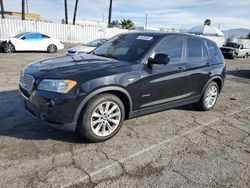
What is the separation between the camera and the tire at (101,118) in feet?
11.1

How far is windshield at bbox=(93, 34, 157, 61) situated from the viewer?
4.04 metres

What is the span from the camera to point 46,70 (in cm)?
343

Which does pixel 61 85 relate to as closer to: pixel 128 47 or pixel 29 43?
pixel 128 47

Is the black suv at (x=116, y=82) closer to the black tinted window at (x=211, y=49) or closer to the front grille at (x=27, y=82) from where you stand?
the front grille at (x=27, y=82)

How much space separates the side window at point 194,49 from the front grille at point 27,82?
9.78 ft

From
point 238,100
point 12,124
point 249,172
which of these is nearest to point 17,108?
point 12,124

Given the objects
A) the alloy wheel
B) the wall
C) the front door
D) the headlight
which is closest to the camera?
the headlight

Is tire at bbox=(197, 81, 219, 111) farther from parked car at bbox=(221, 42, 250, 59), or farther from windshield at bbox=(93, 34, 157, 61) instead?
parked car at bbox=(221, 42, 250, 59)

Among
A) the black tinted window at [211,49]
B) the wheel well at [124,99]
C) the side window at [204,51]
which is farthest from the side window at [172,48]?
the black tinted window at [211,49]

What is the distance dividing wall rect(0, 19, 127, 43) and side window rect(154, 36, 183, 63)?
64.9ft

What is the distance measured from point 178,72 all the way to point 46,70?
2376 millimetres

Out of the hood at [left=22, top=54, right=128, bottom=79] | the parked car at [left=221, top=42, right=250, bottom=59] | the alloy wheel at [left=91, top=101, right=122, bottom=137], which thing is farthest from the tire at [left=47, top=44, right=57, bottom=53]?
the parked car at [left=221, top=42, right=250, bottom=59]

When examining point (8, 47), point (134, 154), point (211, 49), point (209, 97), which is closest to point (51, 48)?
point (8, 47)

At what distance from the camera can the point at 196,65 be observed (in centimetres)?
480
